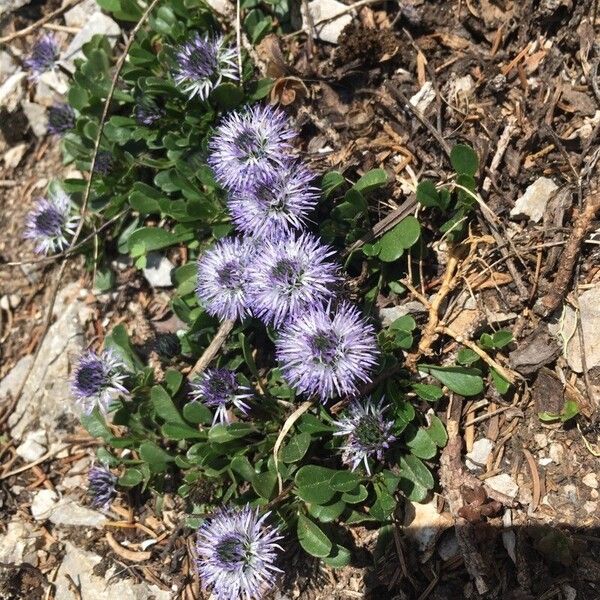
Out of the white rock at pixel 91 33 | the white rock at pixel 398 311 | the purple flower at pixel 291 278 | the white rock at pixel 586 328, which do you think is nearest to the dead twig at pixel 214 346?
the purple flower at pixel 291 278

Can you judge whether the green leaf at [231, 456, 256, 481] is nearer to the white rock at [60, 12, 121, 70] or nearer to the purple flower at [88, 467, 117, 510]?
the purple flower at [88, 467, 117, 510]

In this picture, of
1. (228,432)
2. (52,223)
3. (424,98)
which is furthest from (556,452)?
(52,223)

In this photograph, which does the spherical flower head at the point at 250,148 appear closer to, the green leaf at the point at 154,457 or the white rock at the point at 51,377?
the green leaf at the point at 154,457

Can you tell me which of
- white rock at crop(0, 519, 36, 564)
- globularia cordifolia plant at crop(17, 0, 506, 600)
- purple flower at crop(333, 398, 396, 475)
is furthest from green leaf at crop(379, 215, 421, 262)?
white rock at crop(0, 519, 36, 564)

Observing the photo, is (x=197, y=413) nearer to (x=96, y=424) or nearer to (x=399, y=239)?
(x=96, y=424)

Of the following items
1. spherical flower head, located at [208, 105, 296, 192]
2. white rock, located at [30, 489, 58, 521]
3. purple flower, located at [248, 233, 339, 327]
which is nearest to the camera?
Result: purple flower, located at [248, 233, 339, 327]
